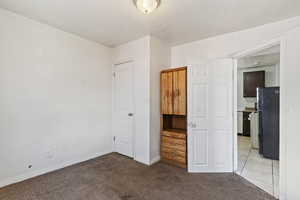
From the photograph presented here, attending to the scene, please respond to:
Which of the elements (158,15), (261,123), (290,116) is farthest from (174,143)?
(158,15)

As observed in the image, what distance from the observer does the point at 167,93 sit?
10.2 feet

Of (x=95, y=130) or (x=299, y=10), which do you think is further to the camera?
(x=95, y=130)

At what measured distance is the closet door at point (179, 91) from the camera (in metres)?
2.86

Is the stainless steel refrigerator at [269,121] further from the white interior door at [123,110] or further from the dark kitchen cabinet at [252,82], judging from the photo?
the white interior door at [123,110]

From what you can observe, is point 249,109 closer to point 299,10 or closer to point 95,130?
point 299,10

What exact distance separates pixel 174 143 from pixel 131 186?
1138 millimetres

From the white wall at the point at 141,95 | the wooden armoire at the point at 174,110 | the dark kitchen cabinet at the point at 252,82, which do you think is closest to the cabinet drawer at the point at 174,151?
the wooden armoire at the point at 174,110

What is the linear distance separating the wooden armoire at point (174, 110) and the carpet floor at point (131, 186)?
0.27 meters

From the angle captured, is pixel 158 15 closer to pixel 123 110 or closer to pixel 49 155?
pixel 123 110

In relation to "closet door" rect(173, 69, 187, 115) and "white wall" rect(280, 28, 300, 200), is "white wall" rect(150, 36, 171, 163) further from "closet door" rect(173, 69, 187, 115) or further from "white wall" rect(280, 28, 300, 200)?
"white wall" rect(280, 28, 300, 200)

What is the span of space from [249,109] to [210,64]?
369 centimetres

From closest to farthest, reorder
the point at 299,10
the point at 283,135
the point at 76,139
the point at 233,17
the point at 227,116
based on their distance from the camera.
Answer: the point at 283,135
the point at 299,10
the point at 233,17
the point at 227,116
the point at 76,139

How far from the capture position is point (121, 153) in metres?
3.51

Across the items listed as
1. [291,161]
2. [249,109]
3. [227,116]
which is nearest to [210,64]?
[227,116]
